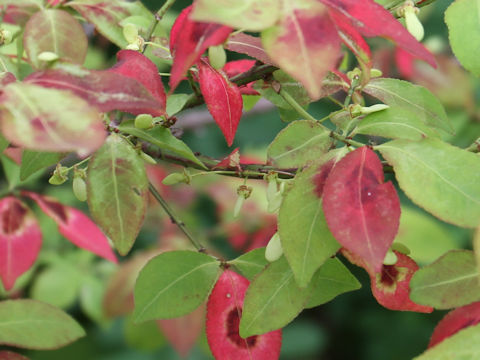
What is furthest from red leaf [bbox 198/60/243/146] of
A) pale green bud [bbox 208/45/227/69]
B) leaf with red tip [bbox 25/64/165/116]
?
leaf with red tip [bbox 25/64/165/116]

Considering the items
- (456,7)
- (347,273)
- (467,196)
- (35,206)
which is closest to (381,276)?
(347,273)

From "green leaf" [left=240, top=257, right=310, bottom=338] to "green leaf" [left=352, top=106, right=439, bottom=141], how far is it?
0.14m

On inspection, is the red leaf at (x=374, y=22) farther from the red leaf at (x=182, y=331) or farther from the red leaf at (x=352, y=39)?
the red leaf at (x=182, y=331)

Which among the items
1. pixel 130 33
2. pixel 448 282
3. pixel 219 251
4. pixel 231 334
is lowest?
pixel 219 251

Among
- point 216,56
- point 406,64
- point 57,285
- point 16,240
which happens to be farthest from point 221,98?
point 406,64

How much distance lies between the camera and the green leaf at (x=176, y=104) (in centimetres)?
76

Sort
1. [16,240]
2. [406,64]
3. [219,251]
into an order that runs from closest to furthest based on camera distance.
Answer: [16,240] < [406,64] < [219,251]

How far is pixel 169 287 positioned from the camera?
688 millimetres

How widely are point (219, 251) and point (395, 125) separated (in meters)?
1.58

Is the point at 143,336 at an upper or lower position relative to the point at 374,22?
lower

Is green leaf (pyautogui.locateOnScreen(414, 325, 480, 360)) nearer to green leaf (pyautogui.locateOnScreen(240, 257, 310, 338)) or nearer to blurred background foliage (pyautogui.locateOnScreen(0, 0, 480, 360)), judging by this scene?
green leaf (pyautogui.locateOnScreen(240, 257, 310, 338))

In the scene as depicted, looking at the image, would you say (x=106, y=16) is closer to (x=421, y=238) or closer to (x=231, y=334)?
(x=231, y=334)

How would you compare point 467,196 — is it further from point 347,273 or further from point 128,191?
Answer: point 128,191

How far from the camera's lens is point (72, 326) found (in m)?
0.74
